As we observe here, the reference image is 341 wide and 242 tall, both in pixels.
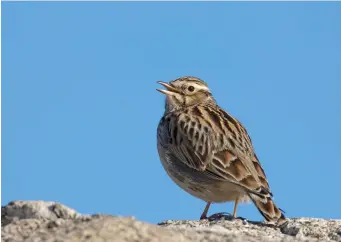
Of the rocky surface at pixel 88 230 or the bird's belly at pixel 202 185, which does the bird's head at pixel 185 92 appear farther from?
the rocky surface at pixel 88 230

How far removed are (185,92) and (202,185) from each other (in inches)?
123

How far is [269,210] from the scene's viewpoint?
1549 centimetres

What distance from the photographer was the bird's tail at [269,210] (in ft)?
50.0

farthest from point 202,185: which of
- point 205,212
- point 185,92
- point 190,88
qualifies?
point 190,88

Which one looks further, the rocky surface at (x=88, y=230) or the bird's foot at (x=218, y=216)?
the bird's foot at (x=218, y=216)

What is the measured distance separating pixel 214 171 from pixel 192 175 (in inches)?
19.8

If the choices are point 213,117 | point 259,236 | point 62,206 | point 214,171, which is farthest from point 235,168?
point 62,206

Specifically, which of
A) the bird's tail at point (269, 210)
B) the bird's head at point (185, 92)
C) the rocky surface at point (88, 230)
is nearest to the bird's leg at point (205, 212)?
the bird's tail at point (269, 210)

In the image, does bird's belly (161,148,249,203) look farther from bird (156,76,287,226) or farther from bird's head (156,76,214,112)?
bird's head (156,76,214,112)

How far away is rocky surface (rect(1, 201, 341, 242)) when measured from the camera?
10.6 metres

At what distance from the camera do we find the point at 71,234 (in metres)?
10.5

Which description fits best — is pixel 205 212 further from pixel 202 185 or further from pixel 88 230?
pixel 88 230

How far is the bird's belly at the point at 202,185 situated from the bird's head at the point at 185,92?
2.00m

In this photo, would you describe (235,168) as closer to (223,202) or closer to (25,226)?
(223,202)
